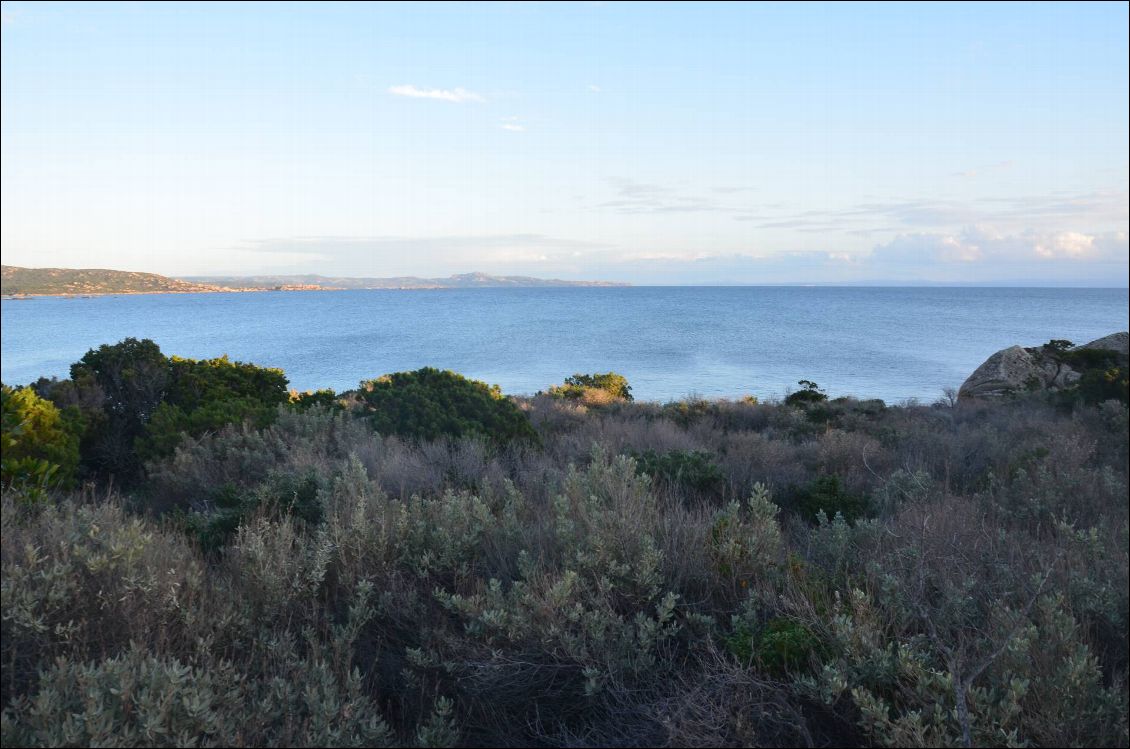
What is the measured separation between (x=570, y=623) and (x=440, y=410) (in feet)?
21.0

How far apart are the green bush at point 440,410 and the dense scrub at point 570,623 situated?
3.50 m

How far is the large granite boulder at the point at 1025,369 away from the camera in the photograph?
18.6 meters

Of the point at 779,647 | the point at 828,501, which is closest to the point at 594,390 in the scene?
the point at 828,501

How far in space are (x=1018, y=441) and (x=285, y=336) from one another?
72730 mm

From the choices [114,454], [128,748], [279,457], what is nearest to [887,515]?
[128,748]

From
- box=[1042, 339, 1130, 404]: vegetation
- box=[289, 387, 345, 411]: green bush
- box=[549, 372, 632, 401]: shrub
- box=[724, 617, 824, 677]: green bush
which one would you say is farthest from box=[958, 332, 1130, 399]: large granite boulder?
box=[724, 617, 824, 677]: green bush

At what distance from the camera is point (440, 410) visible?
9648 mm

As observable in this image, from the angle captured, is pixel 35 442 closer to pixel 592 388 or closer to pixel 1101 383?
pixel 1101 383

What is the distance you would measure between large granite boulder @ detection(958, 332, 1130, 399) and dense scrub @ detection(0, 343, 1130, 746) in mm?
15199

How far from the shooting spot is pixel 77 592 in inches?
139

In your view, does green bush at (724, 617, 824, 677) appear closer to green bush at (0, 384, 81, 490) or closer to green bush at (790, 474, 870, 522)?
green bush at (790, 474, 870, 522)

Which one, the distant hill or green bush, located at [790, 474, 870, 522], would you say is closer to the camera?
green bush, located at [790, 474, 870, 522]

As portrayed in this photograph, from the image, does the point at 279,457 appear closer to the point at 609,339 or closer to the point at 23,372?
the point at 23,372

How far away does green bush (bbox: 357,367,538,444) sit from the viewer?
9.30m
